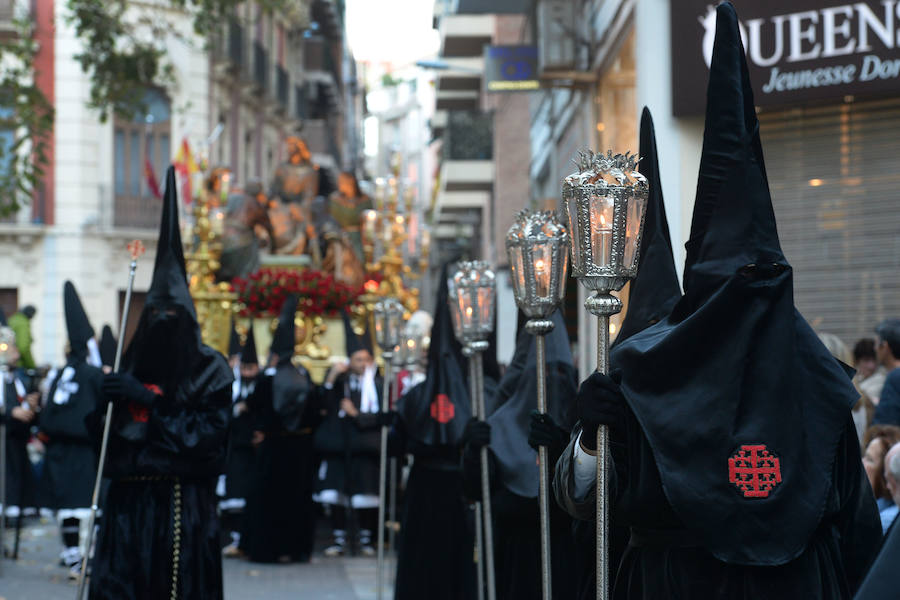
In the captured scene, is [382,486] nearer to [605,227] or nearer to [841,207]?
[841,207]

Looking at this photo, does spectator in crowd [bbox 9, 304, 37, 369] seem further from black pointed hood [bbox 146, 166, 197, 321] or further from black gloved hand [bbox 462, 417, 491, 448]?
black gloved hand [bbox 462, 417, 491, 448]

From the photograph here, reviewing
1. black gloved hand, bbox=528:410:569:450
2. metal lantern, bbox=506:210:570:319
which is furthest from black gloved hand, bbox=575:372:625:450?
metal lantern, bbox=506:210:570:319

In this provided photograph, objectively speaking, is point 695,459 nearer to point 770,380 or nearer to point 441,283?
point 770,380

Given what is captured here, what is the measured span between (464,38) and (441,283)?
29.7m

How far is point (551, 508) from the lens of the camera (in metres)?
6.70

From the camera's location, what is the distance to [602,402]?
163 inches

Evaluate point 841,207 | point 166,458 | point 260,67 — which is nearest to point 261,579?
point 166,458

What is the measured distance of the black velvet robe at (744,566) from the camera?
13.0 feet

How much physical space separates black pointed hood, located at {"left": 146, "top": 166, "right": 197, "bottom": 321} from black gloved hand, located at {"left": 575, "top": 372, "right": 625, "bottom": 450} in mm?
3895

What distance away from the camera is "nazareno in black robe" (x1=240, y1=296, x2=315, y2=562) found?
44.9 feet

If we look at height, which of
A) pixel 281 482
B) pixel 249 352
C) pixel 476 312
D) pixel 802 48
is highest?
pixel 802 48

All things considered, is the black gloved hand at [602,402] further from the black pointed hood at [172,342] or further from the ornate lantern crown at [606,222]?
the black pointed hood at [172,342]

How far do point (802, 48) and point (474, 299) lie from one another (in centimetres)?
533

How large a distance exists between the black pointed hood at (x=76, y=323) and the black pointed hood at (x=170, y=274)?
14.2ft
